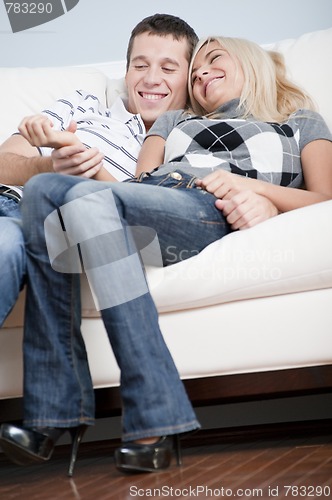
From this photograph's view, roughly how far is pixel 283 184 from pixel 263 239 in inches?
13.5

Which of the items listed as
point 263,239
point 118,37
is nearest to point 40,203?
point 263,239

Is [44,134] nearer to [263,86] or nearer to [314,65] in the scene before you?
[263,86]

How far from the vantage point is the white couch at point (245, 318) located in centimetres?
136

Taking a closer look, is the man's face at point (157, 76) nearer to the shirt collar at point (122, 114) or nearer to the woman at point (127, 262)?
the shirt collar at point (122, 114)

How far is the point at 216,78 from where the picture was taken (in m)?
1.82

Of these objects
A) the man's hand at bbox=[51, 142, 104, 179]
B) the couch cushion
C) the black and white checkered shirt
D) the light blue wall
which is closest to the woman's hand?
the black and white checkered shirt

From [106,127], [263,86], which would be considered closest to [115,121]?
[106,127]

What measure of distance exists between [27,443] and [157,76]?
112 cm

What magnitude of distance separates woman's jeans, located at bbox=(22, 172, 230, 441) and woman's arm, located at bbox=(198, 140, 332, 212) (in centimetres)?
9

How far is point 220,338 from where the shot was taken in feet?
4.57

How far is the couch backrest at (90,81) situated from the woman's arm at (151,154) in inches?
15.9

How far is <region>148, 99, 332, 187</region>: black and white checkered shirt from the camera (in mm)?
1629

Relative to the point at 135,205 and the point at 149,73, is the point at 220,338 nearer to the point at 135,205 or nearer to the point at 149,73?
the point at 135,205

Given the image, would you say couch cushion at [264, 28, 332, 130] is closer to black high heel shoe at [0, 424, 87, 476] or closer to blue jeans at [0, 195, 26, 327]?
blue jeans at [0, 195, 26, 327]
